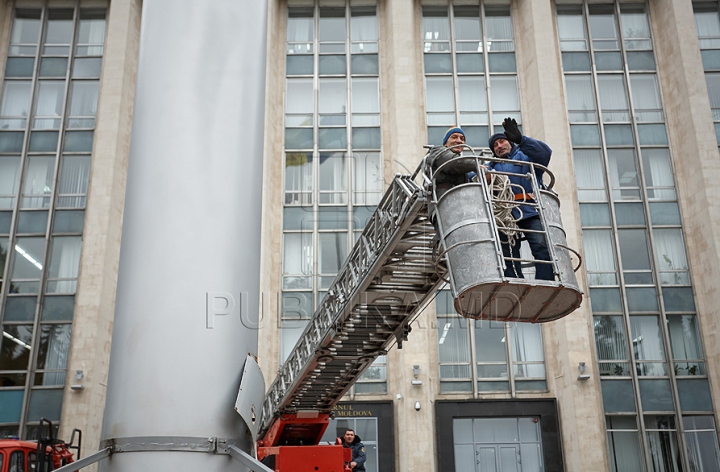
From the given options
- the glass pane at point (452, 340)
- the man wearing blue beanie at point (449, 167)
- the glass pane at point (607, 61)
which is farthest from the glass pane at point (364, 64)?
the man wearing blue beanie at point (449, 167)

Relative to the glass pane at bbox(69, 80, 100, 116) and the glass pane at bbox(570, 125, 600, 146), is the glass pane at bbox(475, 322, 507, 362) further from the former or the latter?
the glass pane at bbox(69, 80, 100, 116)

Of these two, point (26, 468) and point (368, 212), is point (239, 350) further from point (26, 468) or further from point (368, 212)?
point (368, 212)

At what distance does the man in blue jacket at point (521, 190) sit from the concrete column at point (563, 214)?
19.5m

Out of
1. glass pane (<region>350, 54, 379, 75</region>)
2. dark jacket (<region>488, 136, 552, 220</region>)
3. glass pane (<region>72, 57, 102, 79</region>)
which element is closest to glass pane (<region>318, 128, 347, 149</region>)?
glass pane (<region>350, 54, 379, 75</region>)

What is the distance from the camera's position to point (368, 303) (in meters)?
11.2

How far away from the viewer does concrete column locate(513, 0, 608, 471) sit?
2578 centimetres

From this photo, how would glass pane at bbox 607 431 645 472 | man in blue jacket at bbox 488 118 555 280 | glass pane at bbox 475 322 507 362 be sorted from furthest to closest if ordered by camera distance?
glass pane at bbox 475 322 507 362 → glass pane at bbox 607 431 645 472 → man in blue jacket at bbox 488 118 555 280

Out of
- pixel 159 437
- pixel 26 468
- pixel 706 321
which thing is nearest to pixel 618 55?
pixel 706 321

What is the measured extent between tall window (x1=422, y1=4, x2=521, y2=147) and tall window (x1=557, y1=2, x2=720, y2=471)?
9.19 ft

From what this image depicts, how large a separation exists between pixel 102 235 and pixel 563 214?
64.0 feet

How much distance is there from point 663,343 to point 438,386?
948 centimetres

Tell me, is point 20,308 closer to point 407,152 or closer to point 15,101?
point 15,101

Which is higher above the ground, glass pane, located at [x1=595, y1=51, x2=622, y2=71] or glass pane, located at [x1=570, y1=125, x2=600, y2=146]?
glass pane, located at [x1=595, y1=51, x2=622, y2=71]

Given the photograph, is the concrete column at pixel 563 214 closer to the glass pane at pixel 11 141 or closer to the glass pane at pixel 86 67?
the glass pane at pixel 86 67
